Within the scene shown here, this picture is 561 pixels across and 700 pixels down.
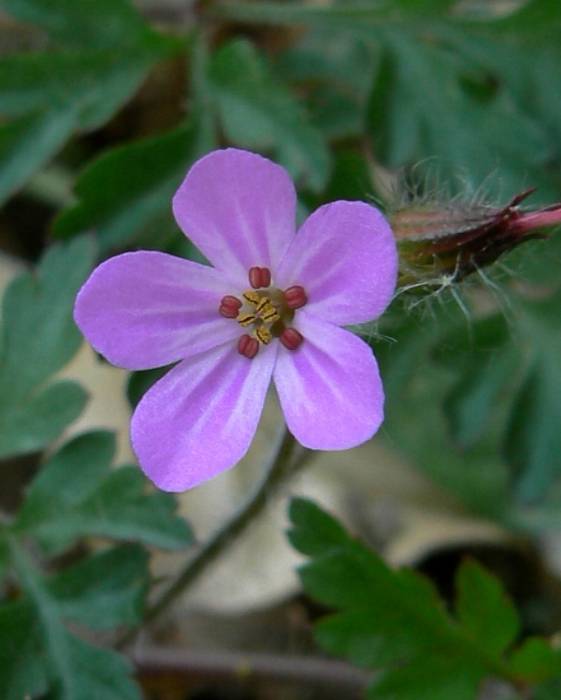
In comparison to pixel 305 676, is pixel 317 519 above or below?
above

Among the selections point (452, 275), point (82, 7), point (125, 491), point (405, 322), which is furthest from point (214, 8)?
point (452, 275)

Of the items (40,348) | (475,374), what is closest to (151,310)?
(40,348)

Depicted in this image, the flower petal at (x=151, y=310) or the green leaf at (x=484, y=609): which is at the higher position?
the flower petal at (x=151, y=310)

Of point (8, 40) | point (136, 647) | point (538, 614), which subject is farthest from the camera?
point (8, 40)

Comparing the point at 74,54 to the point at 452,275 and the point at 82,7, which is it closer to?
the point at 82,7

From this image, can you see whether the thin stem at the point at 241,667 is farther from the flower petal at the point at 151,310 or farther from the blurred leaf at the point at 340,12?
the blurred leaf at the point at 340,12

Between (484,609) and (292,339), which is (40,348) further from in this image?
(484,609)

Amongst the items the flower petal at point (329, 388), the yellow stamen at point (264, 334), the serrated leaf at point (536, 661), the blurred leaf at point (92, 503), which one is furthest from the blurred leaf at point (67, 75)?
the serrated leaf at point (536, 661)
